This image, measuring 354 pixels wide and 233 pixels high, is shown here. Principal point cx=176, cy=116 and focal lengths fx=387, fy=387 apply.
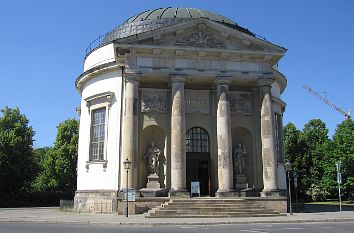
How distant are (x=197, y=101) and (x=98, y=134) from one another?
8395 mm

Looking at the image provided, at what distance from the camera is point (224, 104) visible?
28.3 meters

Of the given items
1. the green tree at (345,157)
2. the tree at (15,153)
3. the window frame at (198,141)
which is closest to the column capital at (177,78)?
the window frame at (198,141)

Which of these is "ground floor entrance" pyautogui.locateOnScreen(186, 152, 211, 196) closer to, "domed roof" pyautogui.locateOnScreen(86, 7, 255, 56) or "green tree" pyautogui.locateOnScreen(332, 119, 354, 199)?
"domed roof" pyautogui.locateOnScreen(86, 7, 255, 56)

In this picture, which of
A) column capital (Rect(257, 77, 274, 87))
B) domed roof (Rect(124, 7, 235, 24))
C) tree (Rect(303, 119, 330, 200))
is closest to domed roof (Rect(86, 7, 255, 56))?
domed roof (Rect(124, 7, 235, 24))

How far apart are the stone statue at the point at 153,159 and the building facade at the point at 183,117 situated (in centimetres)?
7

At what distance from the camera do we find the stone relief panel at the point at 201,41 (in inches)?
1129

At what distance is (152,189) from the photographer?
2698 cm

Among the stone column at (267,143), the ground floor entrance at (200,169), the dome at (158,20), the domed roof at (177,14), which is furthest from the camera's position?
the domed roof at (177,14)

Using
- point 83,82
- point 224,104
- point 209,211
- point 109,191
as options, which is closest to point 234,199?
point 209,211

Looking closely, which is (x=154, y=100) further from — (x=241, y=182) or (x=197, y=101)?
(x=241, y=182)

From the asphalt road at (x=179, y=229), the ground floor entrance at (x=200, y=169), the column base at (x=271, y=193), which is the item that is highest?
the ground floor entrance at (x=200, y=169)

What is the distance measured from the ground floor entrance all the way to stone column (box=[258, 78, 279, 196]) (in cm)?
436

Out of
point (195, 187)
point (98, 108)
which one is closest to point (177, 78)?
point (98, 108)

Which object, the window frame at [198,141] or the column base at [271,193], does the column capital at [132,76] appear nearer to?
the window frame at [198,141]
